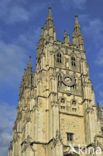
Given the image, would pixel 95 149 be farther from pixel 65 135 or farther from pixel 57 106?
pixel 57 106

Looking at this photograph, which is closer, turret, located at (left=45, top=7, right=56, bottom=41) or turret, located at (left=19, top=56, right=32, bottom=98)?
turret, located at (left=45, top=7, right=56, bottom=41)

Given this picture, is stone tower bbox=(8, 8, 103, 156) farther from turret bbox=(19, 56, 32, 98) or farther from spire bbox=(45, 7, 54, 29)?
turret bbox=(19, 56, 32, 98)

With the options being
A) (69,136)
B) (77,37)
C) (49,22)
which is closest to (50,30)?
(49,22)

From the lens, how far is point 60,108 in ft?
131

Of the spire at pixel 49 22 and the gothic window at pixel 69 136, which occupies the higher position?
the spire at pixel 49 22

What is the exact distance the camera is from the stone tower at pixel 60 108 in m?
35.8

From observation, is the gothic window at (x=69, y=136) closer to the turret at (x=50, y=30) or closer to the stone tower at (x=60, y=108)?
the stone tower at (x=60, y=108)

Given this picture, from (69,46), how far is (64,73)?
759 centimetres

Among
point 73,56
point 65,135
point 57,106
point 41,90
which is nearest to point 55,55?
point 73,56

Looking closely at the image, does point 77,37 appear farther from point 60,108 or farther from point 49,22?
point 60,108

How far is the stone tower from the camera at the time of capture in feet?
117

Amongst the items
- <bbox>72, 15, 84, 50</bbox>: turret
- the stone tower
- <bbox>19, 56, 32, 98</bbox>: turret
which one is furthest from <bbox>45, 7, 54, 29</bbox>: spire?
<bbox>19, 56, 32, 98</bbox>: turret

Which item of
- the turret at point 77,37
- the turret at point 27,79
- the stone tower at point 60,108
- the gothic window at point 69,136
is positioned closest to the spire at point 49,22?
the stone tower at point 60,108

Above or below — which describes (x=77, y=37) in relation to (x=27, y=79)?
above
